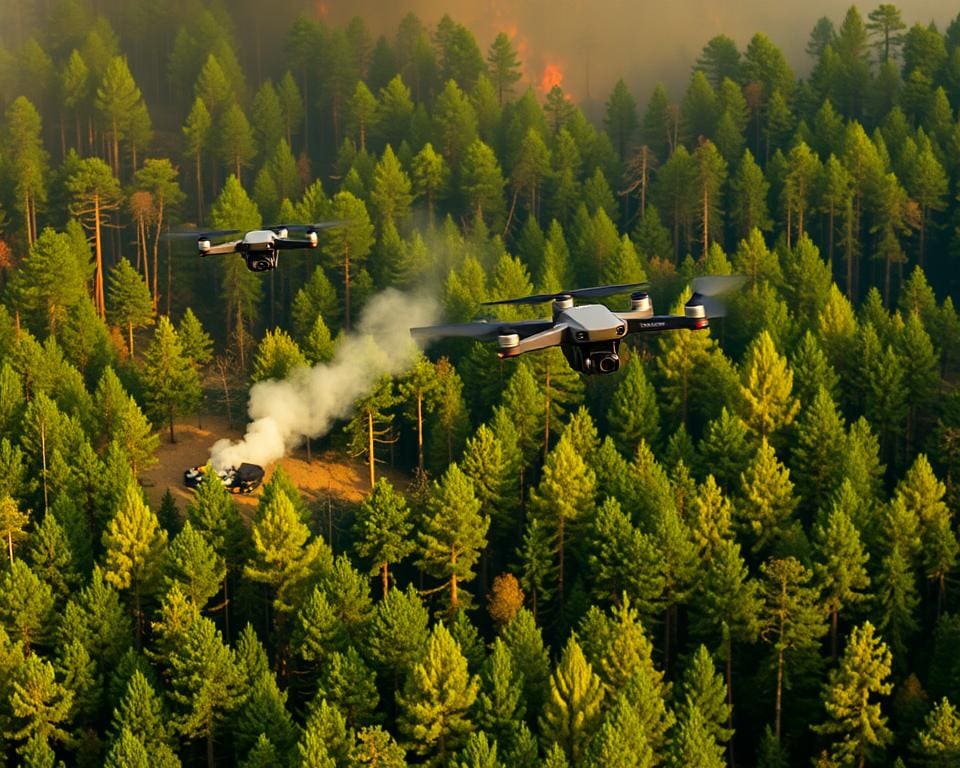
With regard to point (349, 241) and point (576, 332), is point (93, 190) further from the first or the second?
A: point (576, 332)

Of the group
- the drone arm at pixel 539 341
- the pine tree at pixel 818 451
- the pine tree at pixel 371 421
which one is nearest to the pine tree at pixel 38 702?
the pine tree at pixel 371 421

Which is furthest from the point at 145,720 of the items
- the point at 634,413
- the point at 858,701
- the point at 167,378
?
the point at 634,413

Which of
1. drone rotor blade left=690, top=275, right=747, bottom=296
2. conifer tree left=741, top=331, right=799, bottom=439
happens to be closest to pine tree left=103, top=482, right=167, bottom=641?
conifer tree left=741, top=331, right=799, bottom=439

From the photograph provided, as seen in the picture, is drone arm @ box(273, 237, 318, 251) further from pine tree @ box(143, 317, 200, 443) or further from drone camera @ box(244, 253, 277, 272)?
pine tree @ box(143, 317, 200, 443)

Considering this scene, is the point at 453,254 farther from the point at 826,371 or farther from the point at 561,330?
the point at 561,330

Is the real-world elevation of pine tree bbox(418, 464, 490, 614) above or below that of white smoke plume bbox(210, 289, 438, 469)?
below

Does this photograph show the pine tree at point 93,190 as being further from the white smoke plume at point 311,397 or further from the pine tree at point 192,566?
the pine tree at point 192,566
